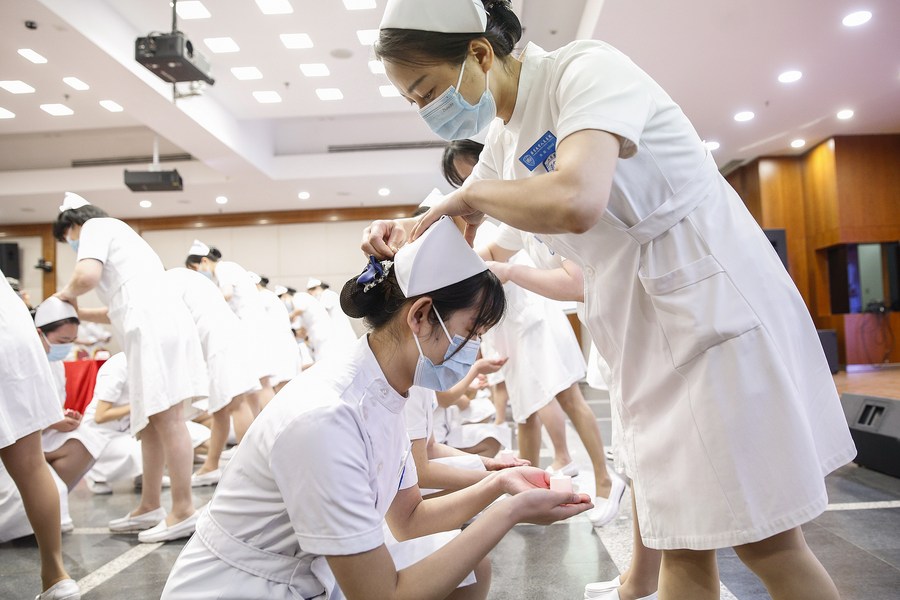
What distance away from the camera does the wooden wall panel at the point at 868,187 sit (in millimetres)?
9594

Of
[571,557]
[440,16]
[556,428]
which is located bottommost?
[571,557]

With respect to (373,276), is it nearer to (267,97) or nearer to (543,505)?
(543,505)

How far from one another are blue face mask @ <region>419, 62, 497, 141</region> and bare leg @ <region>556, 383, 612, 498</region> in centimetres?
194

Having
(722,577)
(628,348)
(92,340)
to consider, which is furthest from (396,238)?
(92,340)

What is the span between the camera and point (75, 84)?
25.3 ft

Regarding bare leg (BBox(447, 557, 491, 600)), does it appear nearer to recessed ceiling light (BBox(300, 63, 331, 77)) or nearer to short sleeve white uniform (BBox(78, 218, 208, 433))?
short sleeve white uniform (BBox(78, 218, 208, 433))

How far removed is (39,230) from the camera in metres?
13.3

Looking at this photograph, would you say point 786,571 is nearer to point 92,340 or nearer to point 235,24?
point 235,24

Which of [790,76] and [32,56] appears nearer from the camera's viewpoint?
[32,56]

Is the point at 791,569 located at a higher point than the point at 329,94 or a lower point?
lower

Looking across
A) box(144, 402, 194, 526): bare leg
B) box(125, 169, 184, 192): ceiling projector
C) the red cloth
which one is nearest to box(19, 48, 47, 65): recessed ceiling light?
box(125, 169, 184, 192): ceiling projector

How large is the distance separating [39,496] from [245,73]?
6841mm

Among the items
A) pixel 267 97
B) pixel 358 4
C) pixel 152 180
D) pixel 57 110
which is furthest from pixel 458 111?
pixel 57 110

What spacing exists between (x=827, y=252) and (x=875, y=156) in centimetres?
156
